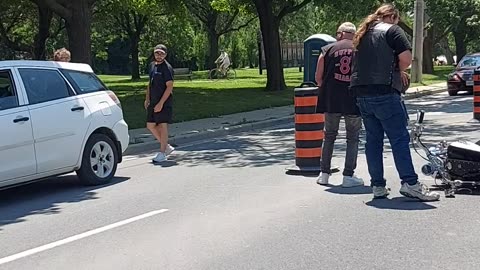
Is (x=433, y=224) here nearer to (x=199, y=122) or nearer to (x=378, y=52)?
(x=378, y=52)

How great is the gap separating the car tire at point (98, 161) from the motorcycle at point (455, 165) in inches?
164

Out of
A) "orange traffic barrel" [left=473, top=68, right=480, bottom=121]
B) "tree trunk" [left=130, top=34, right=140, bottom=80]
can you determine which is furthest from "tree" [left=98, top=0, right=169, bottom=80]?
"orange traffic barrel" [left=473, top=68, right=480, bottom=121]

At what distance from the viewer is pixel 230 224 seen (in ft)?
Answer: 24.0

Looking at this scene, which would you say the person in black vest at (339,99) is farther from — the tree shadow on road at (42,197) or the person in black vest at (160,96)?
the person in black vest at (160,96)

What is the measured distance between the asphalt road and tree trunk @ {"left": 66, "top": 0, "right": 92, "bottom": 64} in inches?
397

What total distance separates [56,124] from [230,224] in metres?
3.15

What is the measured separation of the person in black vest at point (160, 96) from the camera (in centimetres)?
1177

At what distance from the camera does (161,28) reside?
5628cm

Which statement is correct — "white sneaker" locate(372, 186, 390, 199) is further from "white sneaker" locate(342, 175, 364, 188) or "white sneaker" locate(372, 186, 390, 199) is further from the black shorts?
the black shorts

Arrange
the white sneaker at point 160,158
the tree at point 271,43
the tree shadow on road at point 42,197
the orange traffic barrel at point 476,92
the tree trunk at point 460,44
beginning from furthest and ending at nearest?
the tree trunk at point 460,44
the tree at point 271,43
the orange traffic barrel at point 476,92
the white sneaker at point 160,158
the tree shadow on road at point 42,197

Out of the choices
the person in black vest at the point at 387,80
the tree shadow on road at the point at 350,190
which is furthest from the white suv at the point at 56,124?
the person in black vest at the point at 387,80

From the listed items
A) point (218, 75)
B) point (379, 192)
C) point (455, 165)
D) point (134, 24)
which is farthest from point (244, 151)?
point (134, 24)

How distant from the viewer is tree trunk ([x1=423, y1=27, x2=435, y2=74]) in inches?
1767

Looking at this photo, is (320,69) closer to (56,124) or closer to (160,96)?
(56,124)
